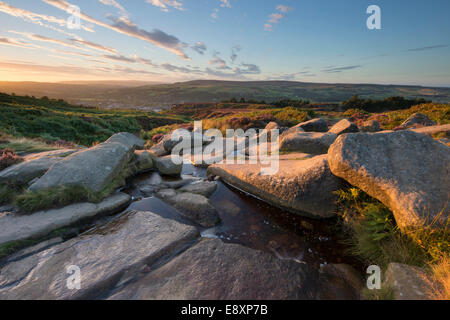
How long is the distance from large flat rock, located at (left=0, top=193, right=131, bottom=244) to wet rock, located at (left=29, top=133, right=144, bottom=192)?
2.80 feet

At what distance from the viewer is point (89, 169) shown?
6.56 m

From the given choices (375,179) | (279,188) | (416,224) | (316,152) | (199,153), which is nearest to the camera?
(416,224)

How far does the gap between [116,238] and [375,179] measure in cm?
622

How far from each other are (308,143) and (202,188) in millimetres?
5790

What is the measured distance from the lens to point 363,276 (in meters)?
3.77

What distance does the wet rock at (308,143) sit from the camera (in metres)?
9.16

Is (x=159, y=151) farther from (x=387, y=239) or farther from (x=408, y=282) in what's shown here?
(x=408, y=282)

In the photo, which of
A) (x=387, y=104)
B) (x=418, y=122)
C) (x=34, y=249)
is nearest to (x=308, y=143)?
(x=34, y=249)

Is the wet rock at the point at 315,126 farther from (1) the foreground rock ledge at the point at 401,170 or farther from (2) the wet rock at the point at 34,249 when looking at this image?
(2) the wet rock at the point at 34,249

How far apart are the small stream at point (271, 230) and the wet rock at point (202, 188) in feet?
1.00

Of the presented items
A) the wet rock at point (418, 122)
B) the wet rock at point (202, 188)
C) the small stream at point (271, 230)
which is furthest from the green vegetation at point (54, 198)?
the wet rock at point (418, 122)

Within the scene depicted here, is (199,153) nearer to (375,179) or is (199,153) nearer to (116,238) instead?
(116,238)
